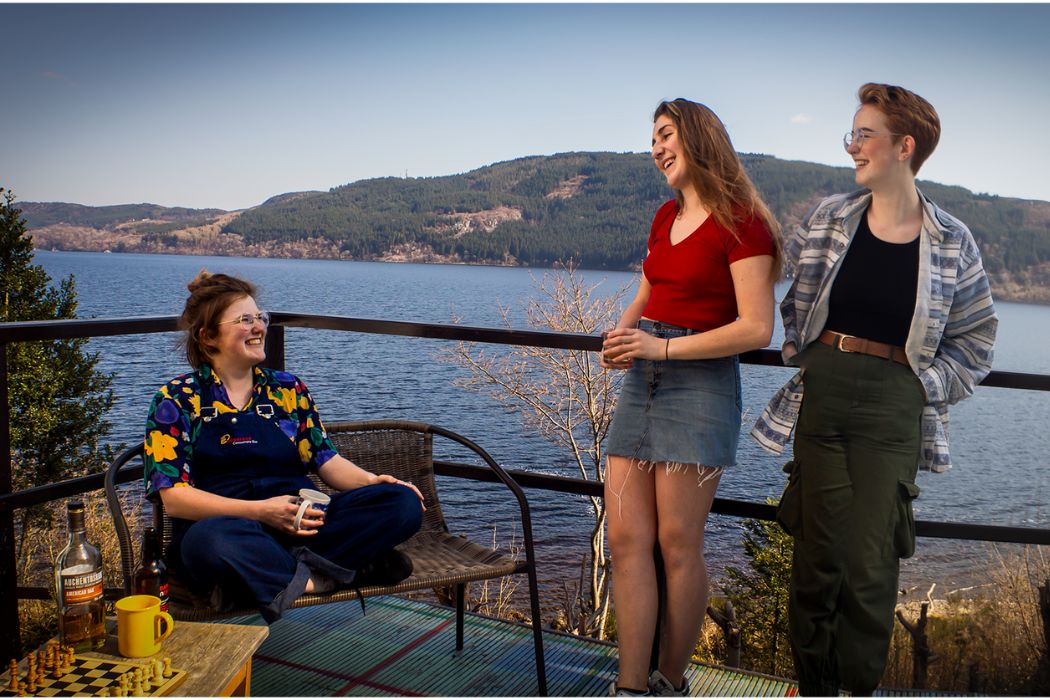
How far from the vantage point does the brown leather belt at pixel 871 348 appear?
75.9 inches

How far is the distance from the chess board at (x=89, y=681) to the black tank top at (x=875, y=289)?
5.33 ft

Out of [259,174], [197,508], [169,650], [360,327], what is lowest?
[169,650]

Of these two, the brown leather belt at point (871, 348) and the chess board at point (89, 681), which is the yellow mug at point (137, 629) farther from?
the brown leather belt at point (871, 348)

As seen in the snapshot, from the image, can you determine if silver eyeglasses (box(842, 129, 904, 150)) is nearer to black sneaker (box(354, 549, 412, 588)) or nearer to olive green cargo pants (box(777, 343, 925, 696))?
olive green cargo pants (box(777, 343, 925, 696))

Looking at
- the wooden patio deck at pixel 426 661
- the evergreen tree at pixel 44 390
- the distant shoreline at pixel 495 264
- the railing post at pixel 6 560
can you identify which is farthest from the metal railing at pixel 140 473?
the evergreen tree at pixel 44 390

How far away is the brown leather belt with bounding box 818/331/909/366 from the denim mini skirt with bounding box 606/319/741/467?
0.27 meters

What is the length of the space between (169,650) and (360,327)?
55.8 inches

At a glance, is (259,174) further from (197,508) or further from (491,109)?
(197,508)

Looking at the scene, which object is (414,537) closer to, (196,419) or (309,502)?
(309,502)

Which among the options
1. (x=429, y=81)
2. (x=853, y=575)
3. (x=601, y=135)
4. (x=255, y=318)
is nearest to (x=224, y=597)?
(x=255, y=318)

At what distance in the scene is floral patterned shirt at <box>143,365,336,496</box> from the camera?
2070mm

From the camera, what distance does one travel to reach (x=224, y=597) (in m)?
1.92

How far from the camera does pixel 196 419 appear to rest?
85.0 inches

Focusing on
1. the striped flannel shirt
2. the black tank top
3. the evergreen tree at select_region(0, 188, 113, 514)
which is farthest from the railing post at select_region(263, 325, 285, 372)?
the evergreen tree at select_region(0, 188, 113, 514)
